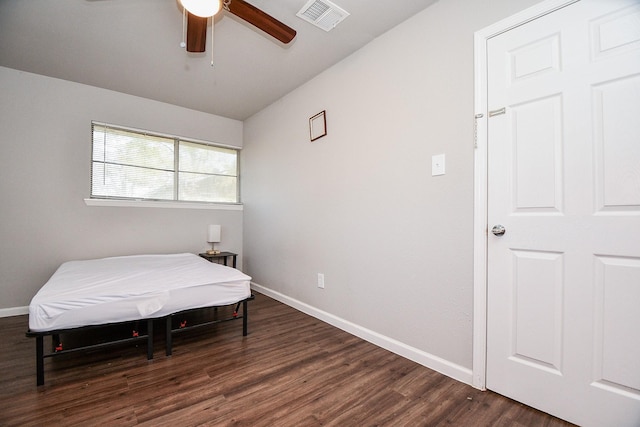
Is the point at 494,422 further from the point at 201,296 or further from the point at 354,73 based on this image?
the point at 354,73

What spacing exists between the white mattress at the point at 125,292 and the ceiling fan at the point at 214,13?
5.84 feet

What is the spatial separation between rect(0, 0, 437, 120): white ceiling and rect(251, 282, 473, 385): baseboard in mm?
2449

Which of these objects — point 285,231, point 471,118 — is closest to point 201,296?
point 285,231

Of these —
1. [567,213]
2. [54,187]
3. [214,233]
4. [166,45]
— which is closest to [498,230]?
[567,213]

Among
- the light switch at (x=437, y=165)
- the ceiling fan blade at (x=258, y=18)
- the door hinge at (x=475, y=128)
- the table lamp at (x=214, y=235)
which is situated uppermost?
the ceiling fan blade at (x=258, y=18)

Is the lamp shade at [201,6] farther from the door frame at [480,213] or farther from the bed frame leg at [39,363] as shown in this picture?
the bed frame leg at [39,363]

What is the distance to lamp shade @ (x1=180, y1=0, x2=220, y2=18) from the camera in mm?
1556

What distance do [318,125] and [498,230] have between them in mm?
1959

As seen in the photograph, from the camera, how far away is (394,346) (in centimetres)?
214

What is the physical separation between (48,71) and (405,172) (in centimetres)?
380

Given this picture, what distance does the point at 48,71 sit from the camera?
9.68ft

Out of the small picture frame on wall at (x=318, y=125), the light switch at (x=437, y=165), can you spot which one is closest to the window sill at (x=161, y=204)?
the small picture frame on wall at (x=318, y=125)

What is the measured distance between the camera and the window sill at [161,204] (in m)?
3.35

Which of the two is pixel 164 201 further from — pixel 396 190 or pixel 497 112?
pixel 497 112
